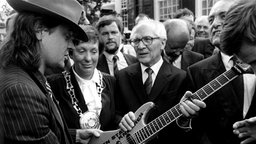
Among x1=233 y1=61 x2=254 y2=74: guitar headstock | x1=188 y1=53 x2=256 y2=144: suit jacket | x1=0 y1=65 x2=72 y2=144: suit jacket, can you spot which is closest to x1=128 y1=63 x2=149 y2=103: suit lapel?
x1=188 y1=53 x2=256 y2=144: suit jacket

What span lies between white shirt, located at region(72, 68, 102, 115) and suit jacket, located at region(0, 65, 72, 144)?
137 centimetres

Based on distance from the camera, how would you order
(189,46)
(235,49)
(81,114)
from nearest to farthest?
(235,49)
(81,114)
(189,46)

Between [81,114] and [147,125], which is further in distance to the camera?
[81,114]

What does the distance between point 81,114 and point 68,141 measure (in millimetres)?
1104

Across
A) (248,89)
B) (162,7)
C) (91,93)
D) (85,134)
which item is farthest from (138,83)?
(162,7)

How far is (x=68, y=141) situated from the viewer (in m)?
2.17

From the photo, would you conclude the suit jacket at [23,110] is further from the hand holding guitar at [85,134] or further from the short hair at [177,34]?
the short hair at [177,34]

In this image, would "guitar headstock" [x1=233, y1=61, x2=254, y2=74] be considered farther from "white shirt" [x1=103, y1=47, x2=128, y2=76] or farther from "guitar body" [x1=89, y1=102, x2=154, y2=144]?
"white shirt" [x1=103, y1=47, x2=128, y2=76]

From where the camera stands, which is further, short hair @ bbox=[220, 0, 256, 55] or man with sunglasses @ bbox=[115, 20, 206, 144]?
man with sunglasses @ bbox=[115, 20, 206, 144]

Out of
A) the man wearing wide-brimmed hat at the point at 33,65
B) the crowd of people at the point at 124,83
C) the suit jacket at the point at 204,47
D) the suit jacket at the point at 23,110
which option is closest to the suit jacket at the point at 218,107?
the crowd of people at the point at 124,83

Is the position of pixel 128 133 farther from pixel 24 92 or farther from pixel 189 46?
pixel 189 46

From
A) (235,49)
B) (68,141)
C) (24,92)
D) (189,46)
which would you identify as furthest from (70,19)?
(189,46)

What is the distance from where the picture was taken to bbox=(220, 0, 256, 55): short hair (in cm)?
248

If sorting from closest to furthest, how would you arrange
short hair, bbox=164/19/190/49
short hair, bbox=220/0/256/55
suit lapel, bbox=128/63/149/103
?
short hair, bbox=220/0/256/55 < suit lapel, bbox=128/63/149/103 < short hair, bbox=164/19/190/49
